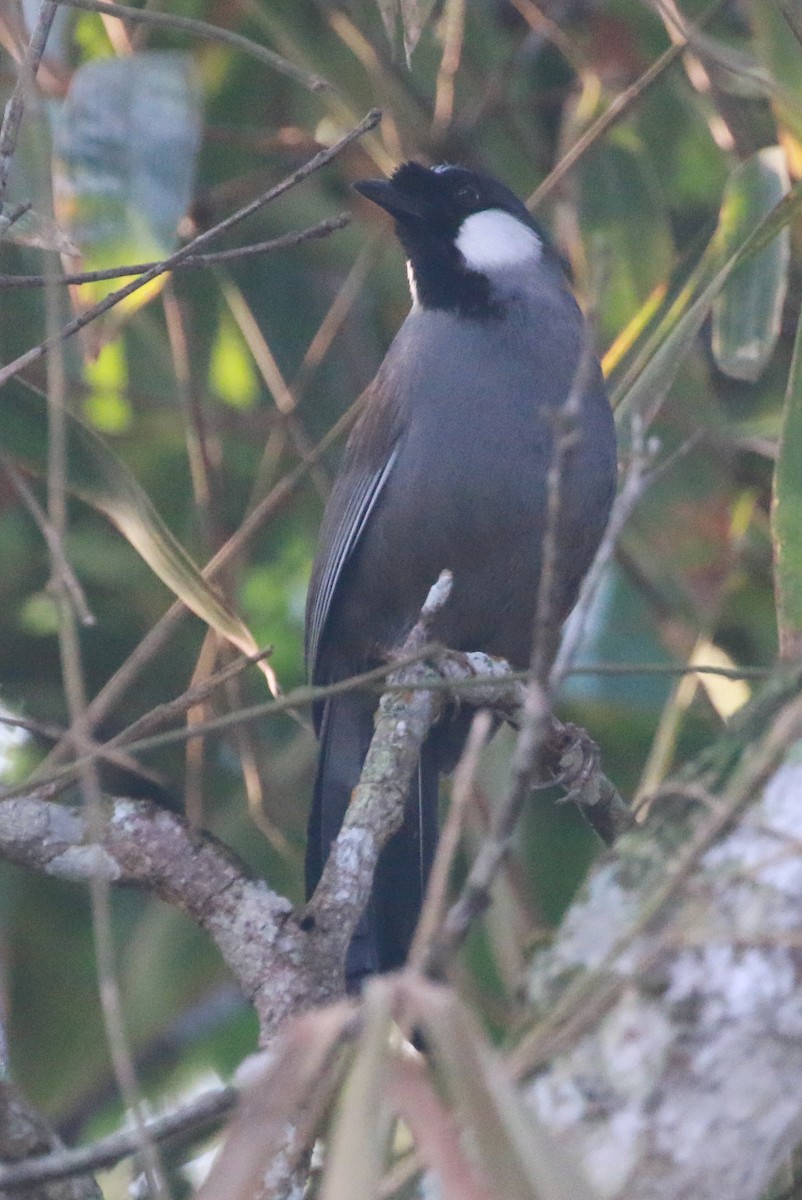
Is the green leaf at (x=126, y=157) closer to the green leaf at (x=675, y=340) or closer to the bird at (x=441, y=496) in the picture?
the bird at (x=441, y=496)

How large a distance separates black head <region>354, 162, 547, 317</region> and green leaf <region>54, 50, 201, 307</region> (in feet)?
1.21

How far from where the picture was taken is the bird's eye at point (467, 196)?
136 inches

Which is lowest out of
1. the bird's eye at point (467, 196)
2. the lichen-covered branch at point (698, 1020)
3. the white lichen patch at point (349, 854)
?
the lichen-covered branch at point (698, 1020)

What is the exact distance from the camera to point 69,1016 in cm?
375

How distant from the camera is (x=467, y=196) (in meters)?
3.47

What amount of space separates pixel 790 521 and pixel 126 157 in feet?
4.87

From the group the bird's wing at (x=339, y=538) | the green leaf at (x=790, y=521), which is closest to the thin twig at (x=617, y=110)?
the bird's wing at (x=339, y=538)

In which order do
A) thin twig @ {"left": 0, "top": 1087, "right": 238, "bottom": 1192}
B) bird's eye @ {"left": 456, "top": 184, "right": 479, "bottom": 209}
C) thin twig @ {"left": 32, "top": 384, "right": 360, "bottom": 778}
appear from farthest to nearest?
bird's eye @ {"left": 456, "top": 184, "right": 479, "bottom": 209} < thin twig @ {"left": 32, "top": 384, "right": 360, "bottom": 778} < thin twig @ {"left": 0, "top": 1087, "right": 238, "bottom": 1192}

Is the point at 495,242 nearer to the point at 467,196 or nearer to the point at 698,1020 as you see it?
the point at 467,196

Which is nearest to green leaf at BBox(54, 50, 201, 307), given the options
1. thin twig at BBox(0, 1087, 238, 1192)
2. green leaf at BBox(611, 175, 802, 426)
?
green leaf at BBox(611, 175, 802, 426)

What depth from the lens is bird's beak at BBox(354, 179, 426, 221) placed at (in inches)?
132

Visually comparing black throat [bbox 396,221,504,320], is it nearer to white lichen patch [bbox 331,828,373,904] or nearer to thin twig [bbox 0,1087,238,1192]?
white lichen patch [bbox 331,828,373,904]

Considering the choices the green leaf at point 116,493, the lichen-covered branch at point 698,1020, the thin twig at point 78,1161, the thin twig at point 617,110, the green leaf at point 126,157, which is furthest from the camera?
the thin twig at point 617,110

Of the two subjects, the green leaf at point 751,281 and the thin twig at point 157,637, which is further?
the green leaf at point 751,281
